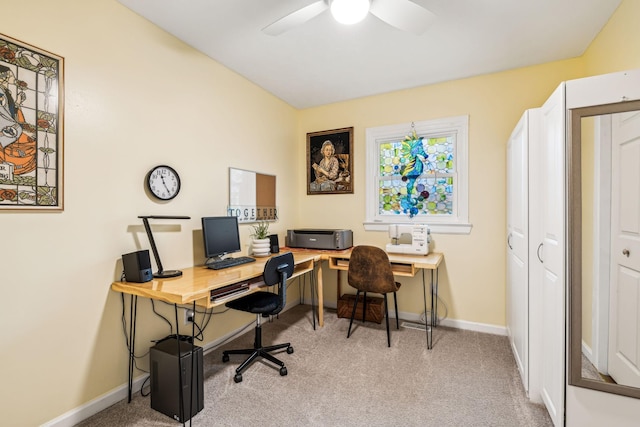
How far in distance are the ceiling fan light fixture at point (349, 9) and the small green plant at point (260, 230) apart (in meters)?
1.96

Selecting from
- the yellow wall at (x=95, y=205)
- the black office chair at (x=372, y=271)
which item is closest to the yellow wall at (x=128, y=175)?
the yellow wall at (x=95, y=205)

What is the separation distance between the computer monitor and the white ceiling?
4.71 ft

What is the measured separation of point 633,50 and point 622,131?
889 mm

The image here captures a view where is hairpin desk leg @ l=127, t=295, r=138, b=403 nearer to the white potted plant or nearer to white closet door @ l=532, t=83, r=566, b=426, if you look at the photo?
the white potted plant

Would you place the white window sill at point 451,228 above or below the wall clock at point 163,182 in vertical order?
below

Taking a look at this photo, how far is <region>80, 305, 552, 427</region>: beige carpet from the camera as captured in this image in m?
1.72

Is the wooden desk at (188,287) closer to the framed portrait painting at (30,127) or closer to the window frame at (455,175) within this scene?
the framed portrait painting at (30,127)

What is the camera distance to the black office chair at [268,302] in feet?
7.00

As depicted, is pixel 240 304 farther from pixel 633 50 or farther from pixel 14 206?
pixel 633 50

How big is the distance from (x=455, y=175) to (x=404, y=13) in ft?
6.09

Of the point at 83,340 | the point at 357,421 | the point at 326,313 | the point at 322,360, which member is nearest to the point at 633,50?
the point at 357,421

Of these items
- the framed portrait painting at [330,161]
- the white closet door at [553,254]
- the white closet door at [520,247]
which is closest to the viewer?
the white closet door at [553,254]

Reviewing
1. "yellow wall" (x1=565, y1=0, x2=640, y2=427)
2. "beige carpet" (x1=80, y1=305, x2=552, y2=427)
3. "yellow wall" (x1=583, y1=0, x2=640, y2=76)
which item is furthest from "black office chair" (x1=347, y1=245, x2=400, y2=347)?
"yellow wall" (x1=583, y1=0, x2=640, y2=76)

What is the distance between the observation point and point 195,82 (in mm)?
2416
